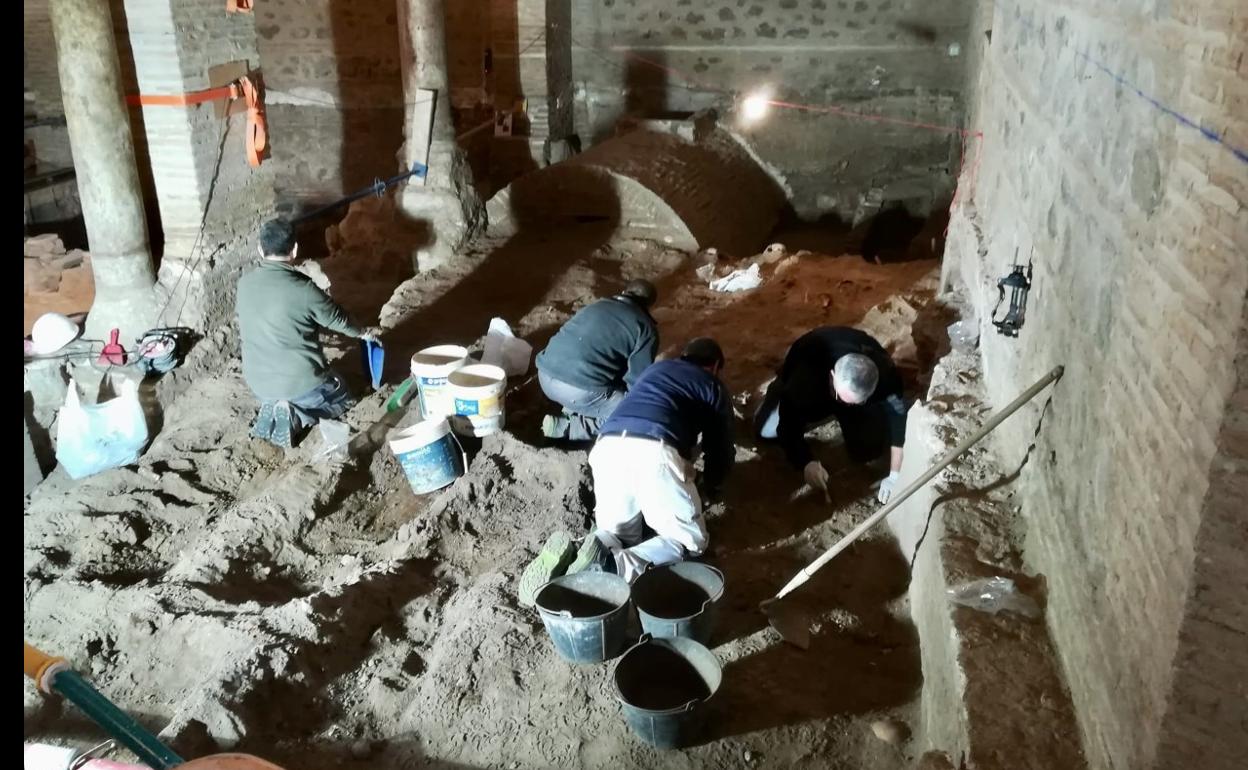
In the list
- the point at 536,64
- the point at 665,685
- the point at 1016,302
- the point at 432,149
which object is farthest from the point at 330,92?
the point at 665,685

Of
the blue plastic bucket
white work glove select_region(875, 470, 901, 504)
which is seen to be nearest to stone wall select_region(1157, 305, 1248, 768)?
white work glove select_region(875, 470, 901, 504)

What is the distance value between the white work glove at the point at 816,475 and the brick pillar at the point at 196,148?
15.4 feet

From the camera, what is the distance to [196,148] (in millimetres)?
6918

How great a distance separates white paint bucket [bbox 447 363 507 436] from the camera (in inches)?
219

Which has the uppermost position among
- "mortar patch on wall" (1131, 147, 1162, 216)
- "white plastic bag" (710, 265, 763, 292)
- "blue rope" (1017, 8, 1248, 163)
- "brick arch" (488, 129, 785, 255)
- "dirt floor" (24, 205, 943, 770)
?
"blue rope" (1017, 8, 1248, 163)

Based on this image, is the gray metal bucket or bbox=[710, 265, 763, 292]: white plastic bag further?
bbox=[710, 265, 763, 292]: white plastic bag

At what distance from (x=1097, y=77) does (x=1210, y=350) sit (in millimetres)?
1843

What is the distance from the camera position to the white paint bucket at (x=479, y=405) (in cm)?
557

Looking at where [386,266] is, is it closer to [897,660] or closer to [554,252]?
[554,252]

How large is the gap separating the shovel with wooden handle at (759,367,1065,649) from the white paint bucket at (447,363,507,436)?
80.3 inches

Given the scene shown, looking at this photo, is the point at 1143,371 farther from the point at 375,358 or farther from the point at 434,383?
the point at 375,358

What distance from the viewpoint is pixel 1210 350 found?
2195mm

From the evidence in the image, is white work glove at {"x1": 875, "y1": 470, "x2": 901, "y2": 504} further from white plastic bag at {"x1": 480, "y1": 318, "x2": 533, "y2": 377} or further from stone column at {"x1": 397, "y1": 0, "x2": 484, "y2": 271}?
stone column at {"x1": 397, "y1": 0, "x2": 484, "y2": 271}

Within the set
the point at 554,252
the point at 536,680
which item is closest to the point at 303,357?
the point at 536,680
